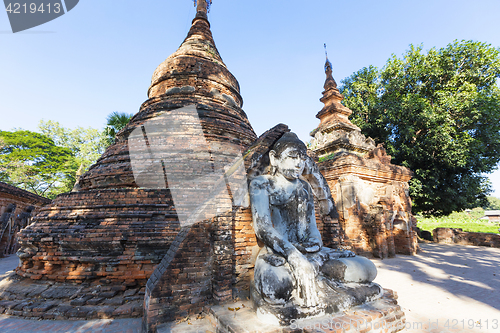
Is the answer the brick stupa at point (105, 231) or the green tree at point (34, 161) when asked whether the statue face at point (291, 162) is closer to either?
the brick stupa at point (105, 231)

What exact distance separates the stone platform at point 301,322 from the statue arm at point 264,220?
721 mm

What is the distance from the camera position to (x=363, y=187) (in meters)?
8.86

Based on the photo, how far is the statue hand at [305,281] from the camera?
8.42 feet

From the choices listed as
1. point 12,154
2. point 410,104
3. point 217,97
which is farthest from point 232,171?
point 12,154

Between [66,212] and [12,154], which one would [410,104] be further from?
[12,154]

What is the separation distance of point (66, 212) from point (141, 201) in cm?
153

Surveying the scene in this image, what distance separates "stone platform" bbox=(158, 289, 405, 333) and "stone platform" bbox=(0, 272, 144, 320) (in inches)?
56.7

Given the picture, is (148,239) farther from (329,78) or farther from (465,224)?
(465,224)

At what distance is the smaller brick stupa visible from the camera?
8.39 m

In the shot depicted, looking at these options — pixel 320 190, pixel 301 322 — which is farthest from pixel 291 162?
pixel 301 322

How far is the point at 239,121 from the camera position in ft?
25.5

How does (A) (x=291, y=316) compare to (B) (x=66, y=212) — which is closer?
(A) (x=291, y=316)

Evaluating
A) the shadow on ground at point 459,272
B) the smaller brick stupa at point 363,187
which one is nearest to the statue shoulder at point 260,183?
the shadow on ground at point 459,272

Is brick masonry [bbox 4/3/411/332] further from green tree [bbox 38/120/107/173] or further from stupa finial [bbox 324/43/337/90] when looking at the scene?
green tree [bbox 38/120/107/173]
